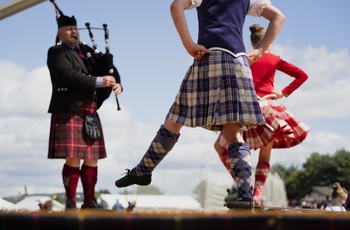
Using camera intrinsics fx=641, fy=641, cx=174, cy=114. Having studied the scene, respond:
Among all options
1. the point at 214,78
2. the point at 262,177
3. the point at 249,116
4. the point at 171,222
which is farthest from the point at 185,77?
the point at 171,222

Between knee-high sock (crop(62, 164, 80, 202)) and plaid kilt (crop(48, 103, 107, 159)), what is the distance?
132mm

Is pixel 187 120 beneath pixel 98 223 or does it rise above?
above

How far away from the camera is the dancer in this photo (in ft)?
13.6

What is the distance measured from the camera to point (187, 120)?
428 centimetres

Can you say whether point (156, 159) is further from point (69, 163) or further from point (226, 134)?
point (69, 163)

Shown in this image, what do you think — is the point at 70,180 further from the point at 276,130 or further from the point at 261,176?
the point at 276,130

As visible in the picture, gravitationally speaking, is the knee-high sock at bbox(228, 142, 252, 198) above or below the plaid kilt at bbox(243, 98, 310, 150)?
below

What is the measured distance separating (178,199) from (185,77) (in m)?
55.9

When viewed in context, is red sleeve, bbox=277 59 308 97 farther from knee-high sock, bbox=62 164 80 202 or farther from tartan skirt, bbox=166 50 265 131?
knee-high sock, bbox=62 164 80 202

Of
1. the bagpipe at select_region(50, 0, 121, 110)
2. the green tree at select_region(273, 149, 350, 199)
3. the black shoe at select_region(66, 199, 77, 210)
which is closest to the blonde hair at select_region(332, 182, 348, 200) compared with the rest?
the bagpipe at select_region(50, 0, 121, 110)

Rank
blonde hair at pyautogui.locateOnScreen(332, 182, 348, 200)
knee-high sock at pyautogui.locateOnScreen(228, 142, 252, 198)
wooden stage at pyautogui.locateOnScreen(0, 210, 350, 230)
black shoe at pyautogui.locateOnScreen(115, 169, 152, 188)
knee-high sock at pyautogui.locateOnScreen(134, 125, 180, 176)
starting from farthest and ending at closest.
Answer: blonde hair at pyautogui.locateOnScreen(332, 182, 348, 200), black shoe at pyautogui.locateOnScreen(115, 169, 152, 188), knee-high sock at pyautogui.locateOnScreen(134, 125, 180, 176), knee-high sock at pyautogui.locateOnScreen(228, 142, 252, 198), wooden stage at pyautogui.locateOnScreen(0, 210, 350, 230)

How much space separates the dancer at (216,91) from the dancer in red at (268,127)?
1.73m

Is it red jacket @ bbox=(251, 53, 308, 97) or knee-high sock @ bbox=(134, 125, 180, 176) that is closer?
knee-high sock @ bbox=(134, 125, 180, 176)

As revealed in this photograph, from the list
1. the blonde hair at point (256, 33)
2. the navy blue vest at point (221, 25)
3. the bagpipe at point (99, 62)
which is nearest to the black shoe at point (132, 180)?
the navy blue vest at point (221, 25)
